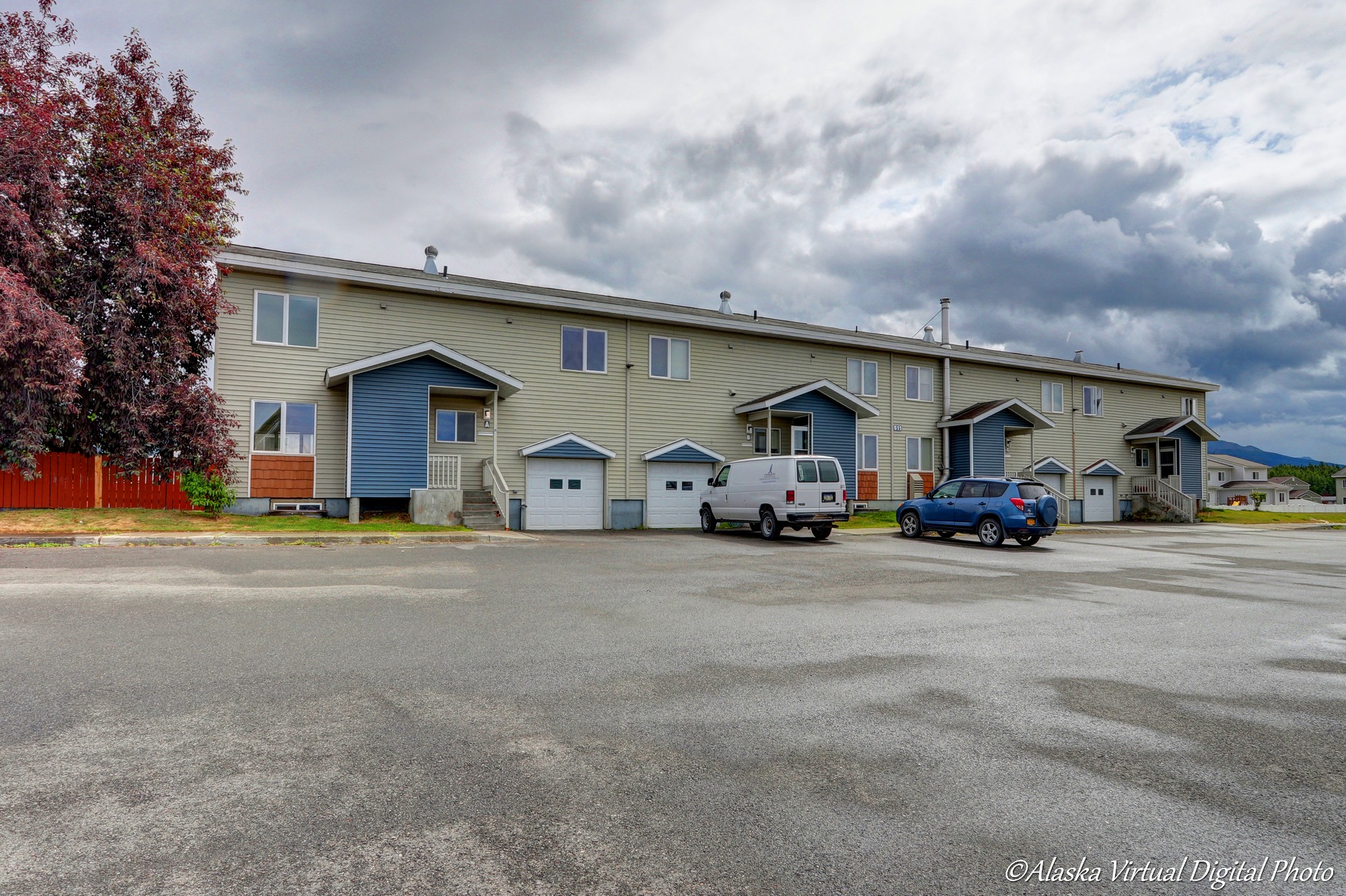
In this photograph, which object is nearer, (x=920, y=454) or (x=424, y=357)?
(x=424, y=357)

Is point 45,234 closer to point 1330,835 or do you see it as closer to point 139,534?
point 139,534

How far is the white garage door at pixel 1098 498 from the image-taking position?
119ft

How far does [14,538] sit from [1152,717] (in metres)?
19.1

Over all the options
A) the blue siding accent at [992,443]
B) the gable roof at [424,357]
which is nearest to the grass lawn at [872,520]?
the blue siding accent at [992,443]

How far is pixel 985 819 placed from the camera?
3.42 meters

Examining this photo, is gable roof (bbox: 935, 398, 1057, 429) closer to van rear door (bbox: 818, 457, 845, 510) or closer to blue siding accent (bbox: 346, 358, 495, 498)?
van rear door (bbox: 818, 457, 845, 510)

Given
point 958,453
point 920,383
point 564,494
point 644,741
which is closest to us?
point 644,741

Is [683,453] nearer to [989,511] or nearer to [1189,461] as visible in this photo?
[989,511]

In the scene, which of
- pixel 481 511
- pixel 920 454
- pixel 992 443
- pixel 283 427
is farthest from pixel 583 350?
pixel 992 443

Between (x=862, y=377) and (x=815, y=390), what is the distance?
4859 millimetres

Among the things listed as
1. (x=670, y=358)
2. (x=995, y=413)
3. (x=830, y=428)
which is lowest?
(x=830, y=428)

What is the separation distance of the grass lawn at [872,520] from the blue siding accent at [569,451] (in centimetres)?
863

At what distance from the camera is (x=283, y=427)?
20.9 m

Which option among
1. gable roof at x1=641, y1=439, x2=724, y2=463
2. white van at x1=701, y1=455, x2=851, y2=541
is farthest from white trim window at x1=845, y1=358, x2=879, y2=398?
white van at x1=701, y1=455, x2=851, y2=541
